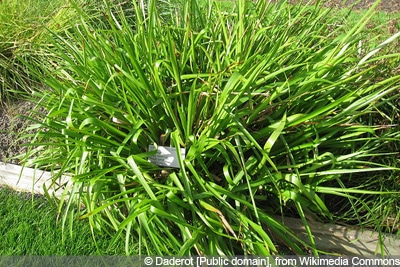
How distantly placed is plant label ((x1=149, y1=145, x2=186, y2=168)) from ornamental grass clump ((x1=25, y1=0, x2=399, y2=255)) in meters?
0.03

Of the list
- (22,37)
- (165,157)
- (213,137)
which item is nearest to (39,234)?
(165,157)

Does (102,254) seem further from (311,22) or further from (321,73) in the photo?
(311,22)

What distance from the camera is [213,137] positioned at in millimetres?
2283

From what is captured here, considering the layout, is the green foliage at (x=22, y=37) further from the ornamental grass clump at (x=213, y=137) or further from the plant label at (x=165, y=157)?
the plant label at (x=165, y=157)

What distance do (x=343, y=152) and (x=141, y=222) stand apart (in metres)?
1.23

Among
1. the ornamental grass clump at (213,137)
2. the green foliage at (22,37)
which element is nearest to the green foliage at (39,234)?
the ornamental grass clump at (213,137)

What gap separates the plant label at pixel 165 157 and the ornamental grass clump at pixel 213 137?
3cm

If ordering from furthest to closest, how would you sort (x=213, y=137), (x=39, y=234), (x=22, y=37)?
(x=22, y=37), (x=39, y=234), (x=213, y=137)

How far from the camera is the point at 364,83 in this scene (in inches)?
94.0

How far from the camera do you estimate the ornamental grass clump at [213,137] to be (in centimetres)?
218

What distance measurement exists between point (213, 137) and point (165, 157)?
0.27 metres

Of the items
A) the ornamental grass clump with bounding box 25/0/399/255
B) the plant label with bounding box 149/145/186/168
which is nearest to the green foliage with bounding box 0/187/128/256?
the ornamental grass clump with bounding box 25/0/399/255

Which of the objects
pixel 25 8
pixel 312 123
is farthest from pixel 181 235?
pixel 25 8

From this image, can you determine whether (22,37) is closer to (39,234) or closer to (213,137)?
(39,234)
